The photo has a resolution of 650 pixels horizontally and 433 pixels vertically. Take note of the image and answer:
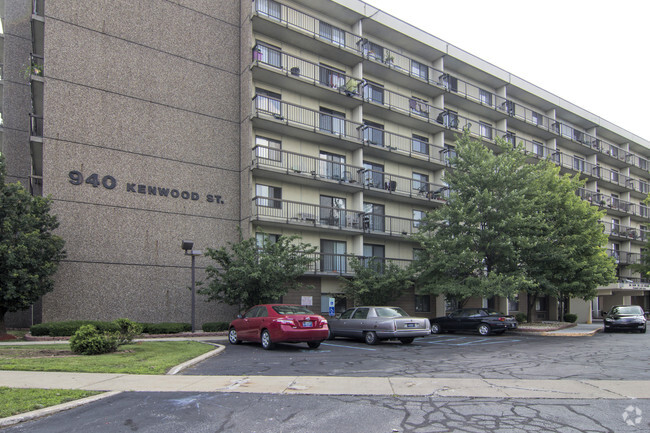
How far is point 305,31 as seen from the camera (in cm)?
2742

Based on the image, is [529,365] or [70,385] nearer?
[70,385]

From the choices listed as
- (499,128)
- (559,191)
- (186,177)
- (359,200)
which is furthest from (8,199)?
(499,128)

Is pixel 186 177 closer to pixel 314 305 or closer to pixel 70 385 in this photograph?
pixel 314 305

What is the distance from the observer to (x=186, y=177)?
23.3 meters

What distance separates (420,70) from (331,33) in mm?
7543

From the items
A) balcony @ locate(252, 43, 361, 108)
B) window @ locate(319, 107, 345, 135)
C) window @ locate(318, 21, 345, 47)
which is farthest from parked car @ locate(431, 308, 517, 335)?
window @ locate(318, 21, 345, 47)

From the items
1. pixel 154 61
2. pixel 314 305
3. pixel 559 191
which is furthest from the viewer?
pixel 559 191

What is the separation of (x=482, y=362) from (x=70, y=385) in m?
9.30

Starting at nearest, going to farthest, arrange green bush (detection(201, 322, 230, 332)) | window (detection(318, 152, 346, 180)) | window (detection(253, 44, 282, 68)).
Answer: green bush (detection(201, 322, 230, 332)) → window (detection(253, 44, 282, 68)) → window (detection(318, 152, 346, 180))

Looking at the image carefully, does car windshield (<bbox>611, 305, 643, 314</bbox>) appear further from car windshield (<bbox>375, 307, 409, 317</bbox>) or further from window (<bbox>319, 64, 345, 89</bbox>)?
window (<bbox>319, 64, 345, 89</bbox>)

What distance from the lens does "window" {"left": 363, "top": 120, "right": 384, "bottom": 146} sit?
2905 centimetres

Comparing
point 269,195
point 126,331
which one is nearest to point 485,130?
point 269,195

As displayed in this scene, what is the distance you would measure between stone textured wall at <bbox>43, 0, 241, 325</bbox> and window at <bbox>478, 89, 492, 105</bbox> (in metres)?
19.5

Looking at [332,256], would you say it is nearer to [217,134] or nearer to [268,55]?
[217,134]
